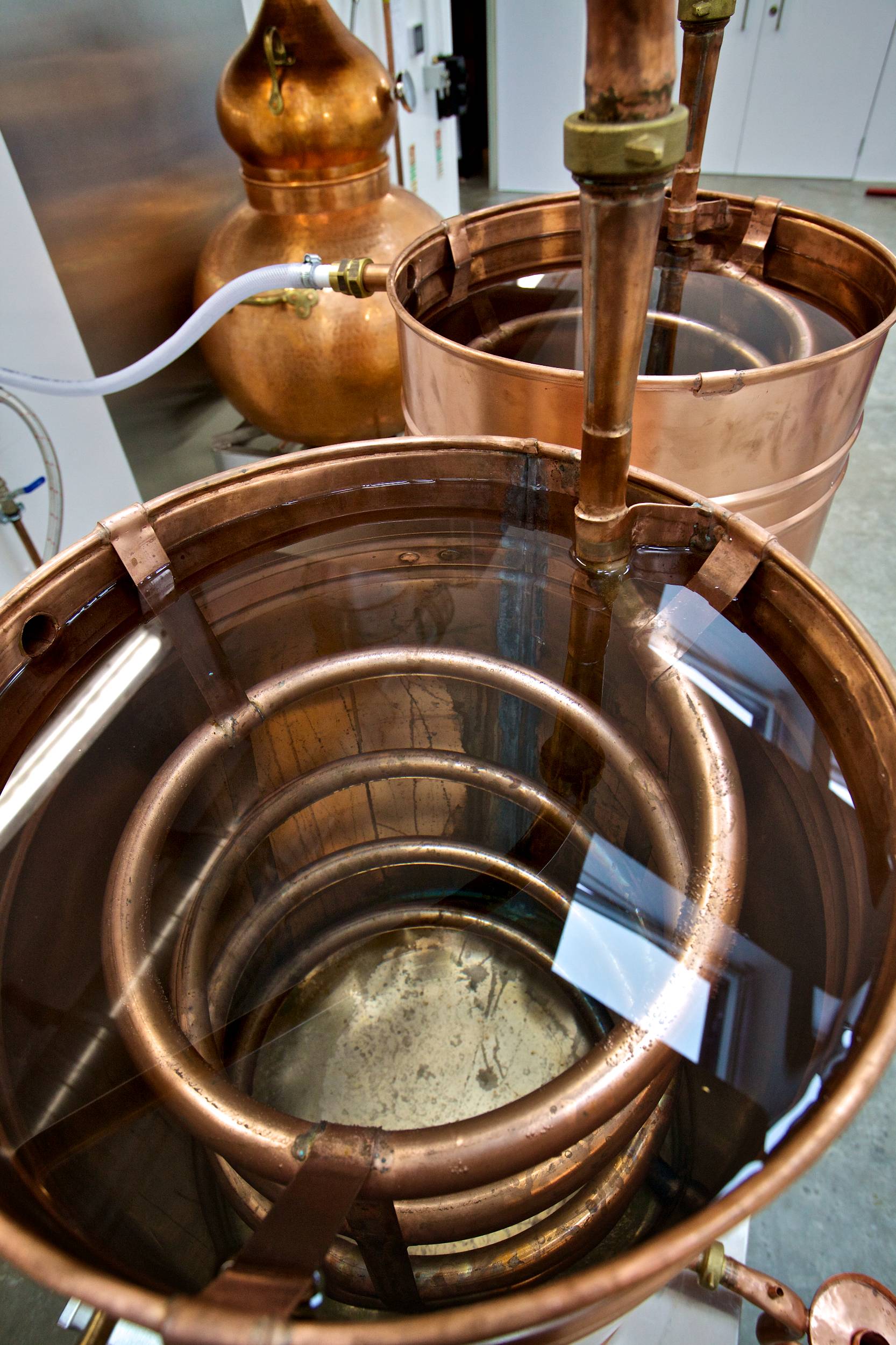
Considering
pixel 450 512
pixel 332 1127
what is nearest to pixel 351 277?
pixel 450 512

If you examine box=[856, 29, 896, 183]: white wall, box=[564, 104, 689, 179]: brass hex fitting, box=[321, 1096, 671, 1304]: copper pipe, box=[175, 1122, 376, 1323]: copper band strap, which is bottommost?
box=[856, 29, 896, 183]: white wall

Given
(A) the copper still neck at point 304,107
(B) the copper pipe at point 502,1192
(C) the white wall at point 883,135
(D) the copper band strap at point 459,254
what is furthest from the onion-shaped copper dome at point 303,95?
(C) the white wall at point 883,135

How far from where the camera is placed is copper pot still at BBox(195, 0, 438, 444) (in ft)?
4.55

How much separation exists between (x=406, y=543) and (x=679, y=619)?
324 mm

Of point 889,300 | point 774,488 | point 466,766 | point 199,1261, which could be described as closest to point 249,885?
point 466,766

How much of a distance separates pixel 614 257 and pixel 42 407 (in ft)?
4.10

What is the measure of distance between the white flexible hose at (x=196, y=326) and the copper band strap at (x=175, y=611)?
0.55m

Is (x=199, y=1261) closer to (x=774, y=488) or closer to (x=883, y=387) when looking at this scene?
(x=774, y=488)

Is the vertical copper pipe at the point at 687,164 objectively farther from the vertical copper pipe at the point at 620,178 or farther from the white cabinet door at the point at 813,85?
the white cabinet door at the point at 813,85

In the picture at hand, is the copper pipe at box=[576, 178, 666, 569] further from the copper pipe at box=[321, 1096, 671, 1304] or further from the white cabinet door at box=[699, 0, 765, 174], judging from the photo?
the white cabinet door at box=[699, 0, 765, 174]

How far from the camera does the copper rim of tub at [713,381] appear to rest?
854mm

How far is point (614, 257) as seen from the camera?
1.52 ft

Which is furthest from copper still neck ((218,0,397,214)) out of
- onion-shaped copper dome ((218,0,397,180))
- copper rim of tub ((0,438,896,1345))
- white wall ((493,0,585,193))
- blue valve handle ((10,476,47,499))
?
white wall ((493,0,585,193))

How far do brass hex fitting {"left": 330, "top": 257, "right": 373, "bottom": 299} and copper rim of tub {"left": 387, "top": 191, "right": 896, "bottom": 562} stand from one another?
5 centimetres
